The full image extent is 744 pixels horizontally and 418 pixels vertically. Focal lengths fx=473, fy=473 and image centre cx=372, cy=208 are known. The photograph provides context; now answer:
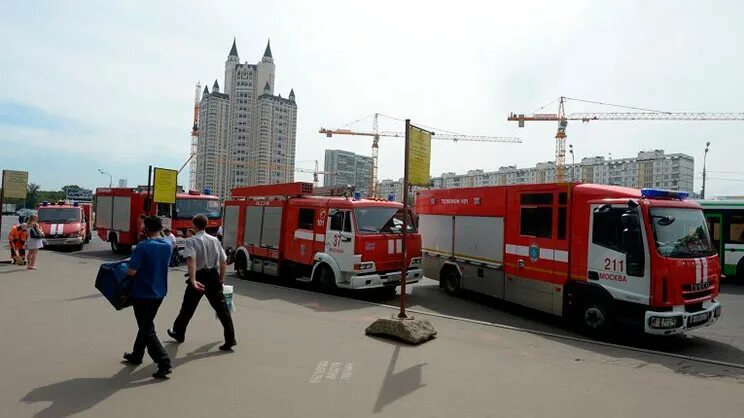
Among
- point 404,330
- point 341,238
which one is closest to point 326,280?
point 341,238

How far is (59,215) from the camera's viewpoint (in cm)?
2180

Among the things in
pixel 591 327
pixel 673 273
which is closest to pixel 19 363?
pixel 591 327

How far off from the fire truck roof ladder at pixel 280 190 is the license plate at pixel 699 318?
8838 mm

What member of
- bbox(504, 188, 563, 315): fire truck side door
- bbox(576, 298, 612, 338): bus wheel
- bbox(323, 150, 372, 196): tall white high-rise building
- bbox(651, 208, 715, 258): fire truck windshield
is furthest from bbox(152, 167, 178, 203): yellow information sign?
bbox(323, 150, 372, 196): tall white high-rise building

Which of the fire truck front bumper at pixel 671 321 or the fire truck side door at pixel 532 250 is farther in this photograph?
the fire truck side door at pixel 532 250

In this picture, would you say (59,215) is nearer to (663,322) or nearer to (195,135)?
(663,322)

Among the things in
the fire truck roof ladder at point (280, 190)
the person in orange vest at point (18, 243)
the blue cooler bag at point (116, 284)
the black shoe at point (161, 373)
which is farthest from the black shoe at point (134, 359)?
the person in orange vest at point (18, 243)

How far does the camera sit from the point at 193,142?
81.8 meters

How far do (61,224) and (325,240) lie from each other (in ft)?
54.1

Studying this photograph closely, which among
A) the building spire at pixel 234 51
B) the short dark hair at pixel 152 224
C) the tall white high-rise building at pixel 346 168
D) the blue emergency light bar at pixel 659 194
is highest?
the building spire at pixel 234 51

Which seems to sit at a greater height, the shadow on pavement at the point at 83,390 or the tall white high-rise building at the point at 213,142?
the tall white high-rise building at the point at 213,142

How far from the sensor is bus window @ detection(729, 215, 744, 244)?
15359mm

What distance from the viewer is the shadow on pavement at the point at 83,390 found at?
409 centimetres

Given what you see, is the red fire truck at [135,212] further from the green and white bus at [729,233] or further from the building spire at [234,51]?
the building spire at [234,51]
